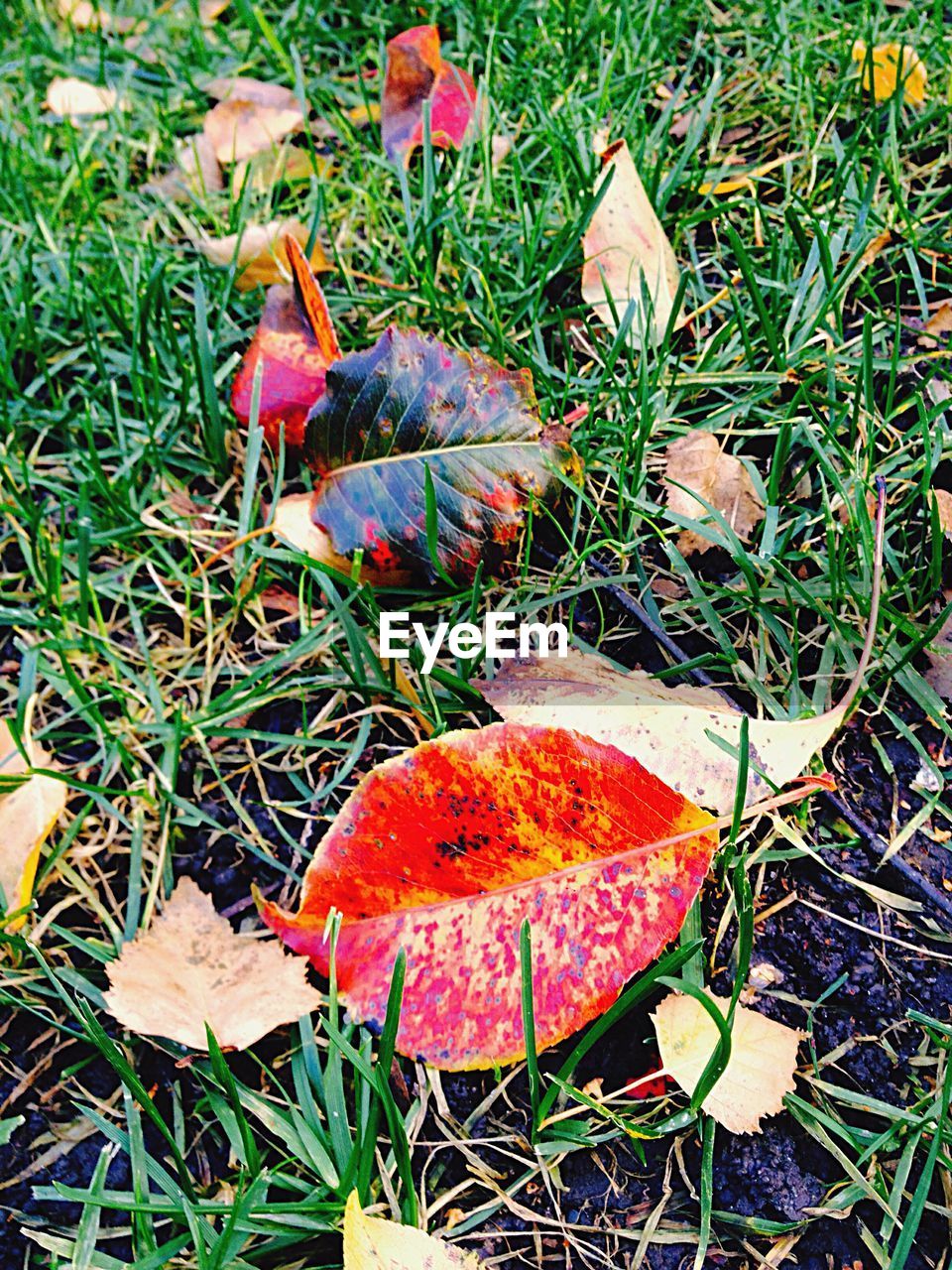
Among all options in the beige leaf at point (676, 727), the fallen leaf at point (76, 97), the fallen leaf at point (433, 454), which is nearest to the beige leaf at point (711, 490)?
the fallen leaf at point (433, 454)

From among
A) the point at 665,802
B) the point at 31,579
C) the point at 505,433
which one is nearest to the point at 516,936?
the point at 665,802

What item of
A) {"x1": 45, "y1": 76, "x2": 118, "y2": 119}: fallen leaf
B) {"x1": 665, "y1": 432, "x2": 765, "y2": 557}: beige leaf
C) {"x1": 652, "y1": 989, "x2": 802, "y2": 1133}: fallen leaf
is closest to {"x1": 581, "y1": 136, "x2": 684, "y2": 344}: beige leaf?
{"x1": 665, "y1": 432, "x2": 765, "y2": 557}: beige leaf

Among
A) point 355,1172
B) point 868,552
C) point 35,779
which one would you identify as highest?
point 868,552

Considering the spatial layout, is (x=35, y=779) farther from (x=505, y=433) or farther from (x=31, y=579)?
(x=505, y=433)

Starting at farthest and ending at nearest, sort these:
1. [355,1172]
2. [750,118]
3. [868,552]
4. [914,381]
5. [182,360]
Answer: [750,118], [182,360], [914,381], [868,552], [355,1172]

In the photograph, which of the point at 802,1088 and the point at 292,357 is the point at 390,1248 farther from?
the point at 292,357

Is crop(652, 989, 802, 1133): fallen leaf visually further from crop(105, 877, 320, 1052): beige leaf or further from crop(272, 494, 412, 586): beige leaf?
crop(272, 494, 412, 586): beige leaf
